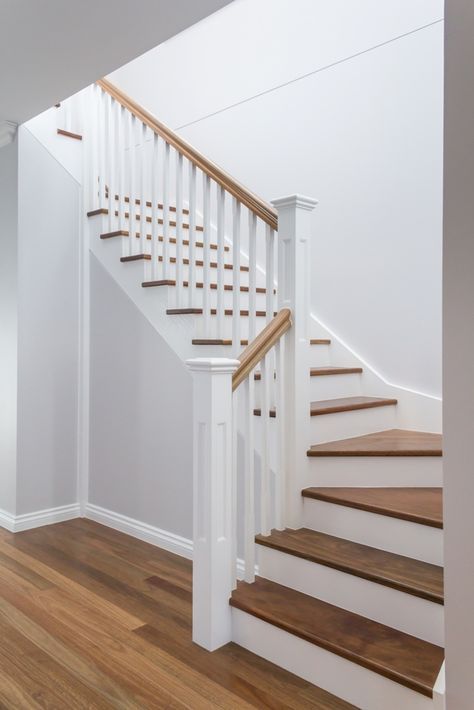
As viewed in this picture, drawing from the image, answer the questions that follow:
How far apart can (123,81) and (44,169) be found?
1998 mm

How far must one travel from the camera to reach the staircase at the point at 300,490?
187cm

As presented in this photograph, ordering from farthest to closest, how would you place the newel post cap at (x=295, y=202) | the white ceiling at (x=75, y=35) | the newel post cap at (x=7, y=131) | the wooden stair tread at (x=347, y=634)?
the newel post cap at (x=7, y=131) → the newel post cap at (x=295, y=202) → the white ceiling at (x=75, y=35) → the wooden stair tread at (x=347, y=634)

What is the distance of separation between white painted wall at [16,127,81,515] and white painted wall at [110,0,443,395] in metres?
1.30

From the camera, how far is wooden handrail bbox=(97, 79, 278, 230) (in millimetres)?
2574

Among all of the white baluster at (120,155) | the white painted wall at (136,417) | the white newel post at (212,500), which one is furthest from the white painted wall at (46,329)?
the white newel post at (212,500)

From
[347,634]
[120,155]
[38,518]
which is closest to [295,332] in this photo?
[347,634]

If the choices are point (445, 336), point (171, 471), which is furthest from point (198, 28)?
point (445, 336)

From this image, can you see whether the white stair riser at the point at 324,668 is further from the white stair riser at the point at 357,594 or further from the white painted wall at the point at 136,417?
the white painted wall at the point at 136,417

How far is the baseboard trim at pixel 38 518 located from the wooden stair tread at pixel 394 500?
190 centimetres

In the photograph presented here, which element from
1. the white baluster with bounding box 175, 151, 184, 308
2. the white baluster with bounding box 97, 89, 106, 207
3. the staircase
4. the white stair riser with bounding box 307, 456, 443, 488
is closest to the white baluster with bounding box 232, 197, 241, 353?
the staircase

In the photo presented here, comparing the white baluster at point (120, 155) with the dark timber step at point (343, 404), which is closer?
the dark timber step at point (343, 404)

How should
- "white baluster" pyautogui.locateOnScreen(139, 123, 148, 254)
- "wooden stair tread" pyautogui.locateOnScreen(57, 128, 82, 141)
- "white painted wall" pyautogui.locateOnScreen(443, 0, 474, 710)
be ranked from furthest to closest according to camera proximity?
"wooden stair tread" pyautogui.locateOnScreen(57, 128, 82, 141) < "white baluster" pyautogui.locateOnScreen(139, 123, 148, 254) < "white painted wall" pyautogui.locateOnScreen(443, 0, 474, 710)

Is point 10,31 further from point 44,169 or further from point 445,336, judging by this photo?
point 445,336

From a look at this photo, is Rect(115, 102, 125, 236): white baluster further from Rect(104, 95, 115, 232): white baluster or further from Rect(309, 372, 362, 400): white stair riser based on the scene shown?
Rect(309, 372, 362, 400): white stair riser
